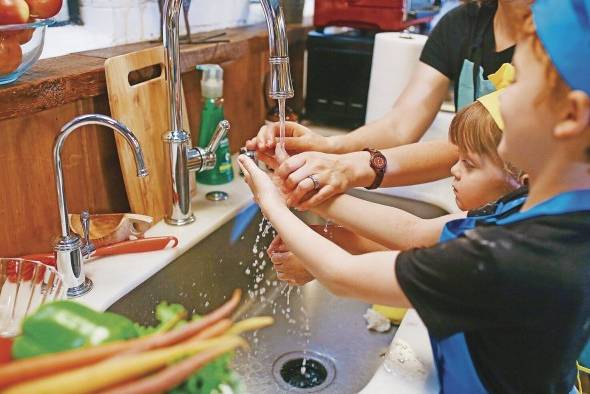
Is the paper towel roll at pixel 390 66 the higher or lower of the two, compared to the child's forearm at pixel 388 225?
higher

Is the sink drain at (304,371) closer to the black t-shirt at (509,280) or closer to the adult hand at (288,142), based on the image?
the adult hand at (288,142)

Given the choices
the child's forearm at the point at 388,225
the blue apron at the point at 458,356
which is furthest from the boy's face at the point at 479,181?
the blue apron at the point at 458,356

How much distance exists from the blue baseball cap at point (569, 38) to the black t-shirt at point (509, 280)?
0.15 metres

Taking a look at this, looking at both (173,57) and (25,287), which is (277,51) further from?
(25,287)

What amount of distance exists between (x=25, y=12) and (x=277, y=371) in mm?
787

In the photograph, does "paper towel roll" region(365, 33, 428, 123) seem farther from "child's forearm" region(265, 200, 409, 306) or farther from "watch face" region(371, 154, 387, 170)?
"child's forearm" region(265, 200, 409, 306)

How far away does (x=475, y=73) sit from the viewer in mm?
1317

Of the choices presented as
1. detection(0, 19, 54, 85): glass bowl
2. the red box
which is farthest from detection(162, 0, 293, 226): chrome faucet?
the red box

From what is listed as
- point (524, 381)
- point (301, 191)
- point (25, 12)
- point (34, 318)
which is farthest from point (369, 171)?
point (34, 318)

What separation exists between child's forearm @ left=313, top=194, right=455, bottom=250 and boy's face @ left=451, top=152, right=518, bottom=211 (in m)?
0.04

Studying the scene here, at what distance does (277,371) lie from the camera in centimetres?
120

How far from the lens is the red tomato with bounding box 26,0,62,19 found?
928 mm

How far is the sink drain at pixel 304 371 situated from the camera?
45.9 inches

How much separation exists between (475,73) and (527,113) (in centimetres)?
80
